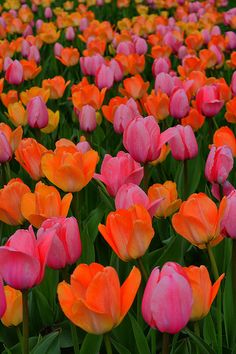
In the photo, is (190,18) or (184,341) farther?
(190,18)

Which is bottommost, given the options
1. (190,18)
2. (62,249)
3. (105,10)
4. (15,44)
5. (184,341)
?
(105,10)

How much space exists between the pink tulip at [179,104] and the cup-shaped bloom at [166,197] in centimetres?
71

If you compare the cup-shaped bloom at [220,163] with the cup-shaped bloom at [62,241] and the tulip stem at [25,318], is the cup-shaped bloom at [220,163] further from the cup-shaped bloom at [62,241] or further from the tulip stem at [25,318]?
the tulip stem at [25,318]

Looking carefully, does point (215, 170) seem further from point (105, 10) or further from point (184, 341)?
point (105, 10)

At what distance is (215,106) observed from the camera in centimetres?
256

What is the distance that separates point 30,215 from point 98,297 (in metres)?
0.46

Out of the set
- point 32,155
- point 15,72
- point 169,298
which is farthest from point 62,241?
point 15,72

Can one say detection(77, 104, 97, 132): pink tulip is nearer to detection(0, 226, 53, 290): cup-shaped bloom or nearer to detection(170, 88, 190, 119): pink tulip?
detection(170, 88, 190, 119): pink tulip

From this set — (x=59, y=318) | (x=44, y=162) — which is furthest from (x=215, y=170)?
(x=59, y=318)

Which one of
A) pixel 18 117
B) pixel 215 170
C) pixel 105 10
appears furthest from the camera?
pixel 105 10

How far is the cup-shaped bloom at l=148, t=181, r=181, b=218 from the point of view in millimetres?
1884

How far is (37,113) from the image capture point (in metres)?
2.56

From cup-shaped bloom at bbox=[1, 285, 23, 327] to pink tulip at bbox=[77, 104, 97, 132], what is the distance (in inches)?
48.0

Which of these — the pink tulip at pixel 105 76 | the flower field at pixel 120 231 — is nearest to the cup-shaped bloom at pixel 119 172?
the flower field at pixel 120 231
